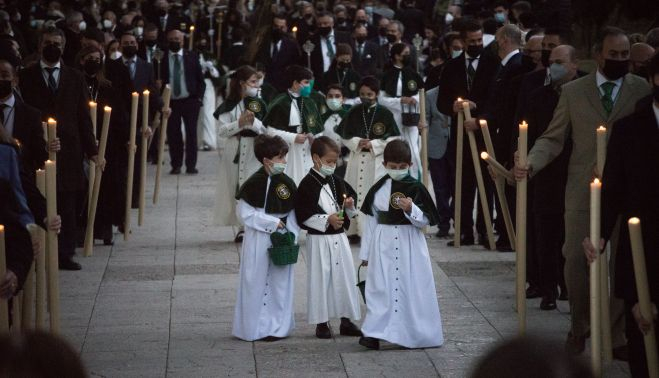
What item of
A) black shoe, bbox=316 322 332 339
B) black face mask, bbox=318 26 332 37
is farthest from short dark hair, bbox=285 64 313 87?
black face mask, bbox=318 26 332 37

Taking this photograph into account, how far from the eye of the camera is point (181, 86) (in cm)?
1959

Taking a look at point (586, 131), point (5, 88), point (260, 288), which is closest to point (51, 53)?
point (5, 88)

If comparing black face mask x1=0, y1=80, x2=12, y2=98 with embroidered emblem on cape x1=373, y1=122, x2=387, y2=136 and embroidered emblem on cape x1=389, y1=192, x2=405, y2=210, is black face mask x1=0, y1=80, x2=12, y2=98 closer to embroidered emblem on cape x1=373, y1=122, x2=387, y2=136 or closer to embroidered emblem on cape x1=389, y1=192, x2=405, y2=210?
embroidered emblem on cape x1=389, y1=192, x2=405, y2=210

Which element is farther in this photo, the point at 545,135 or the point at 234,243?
the point at 234,243

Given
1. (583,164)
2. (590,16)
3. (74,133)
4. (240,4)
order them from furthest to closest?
(240,4), (590,16), (74,133), (583,164)

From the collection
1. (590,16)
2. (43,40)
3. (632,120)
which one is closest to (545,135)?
(632,120)

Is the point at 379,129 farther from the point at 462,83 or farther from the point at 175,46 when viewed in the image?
the point at 175,46

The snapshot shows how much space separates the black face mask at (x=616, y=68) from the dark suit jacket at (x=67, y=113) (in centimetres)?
532

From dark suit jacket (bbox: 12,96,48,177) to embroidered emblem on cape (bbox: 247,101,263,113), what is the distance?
4.17 meters

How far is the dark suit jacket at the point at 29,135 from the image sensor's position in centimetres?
1002

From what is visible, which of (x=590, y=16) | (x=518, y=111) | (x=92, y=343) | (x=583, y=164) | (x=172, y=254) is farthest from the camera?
(x=590, y=16)

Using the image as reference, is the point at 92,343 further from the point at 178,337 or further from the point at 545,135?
the point at 545,135

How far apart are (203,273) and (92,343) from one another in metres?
3.06

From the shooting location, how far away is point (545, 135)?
909 cm
